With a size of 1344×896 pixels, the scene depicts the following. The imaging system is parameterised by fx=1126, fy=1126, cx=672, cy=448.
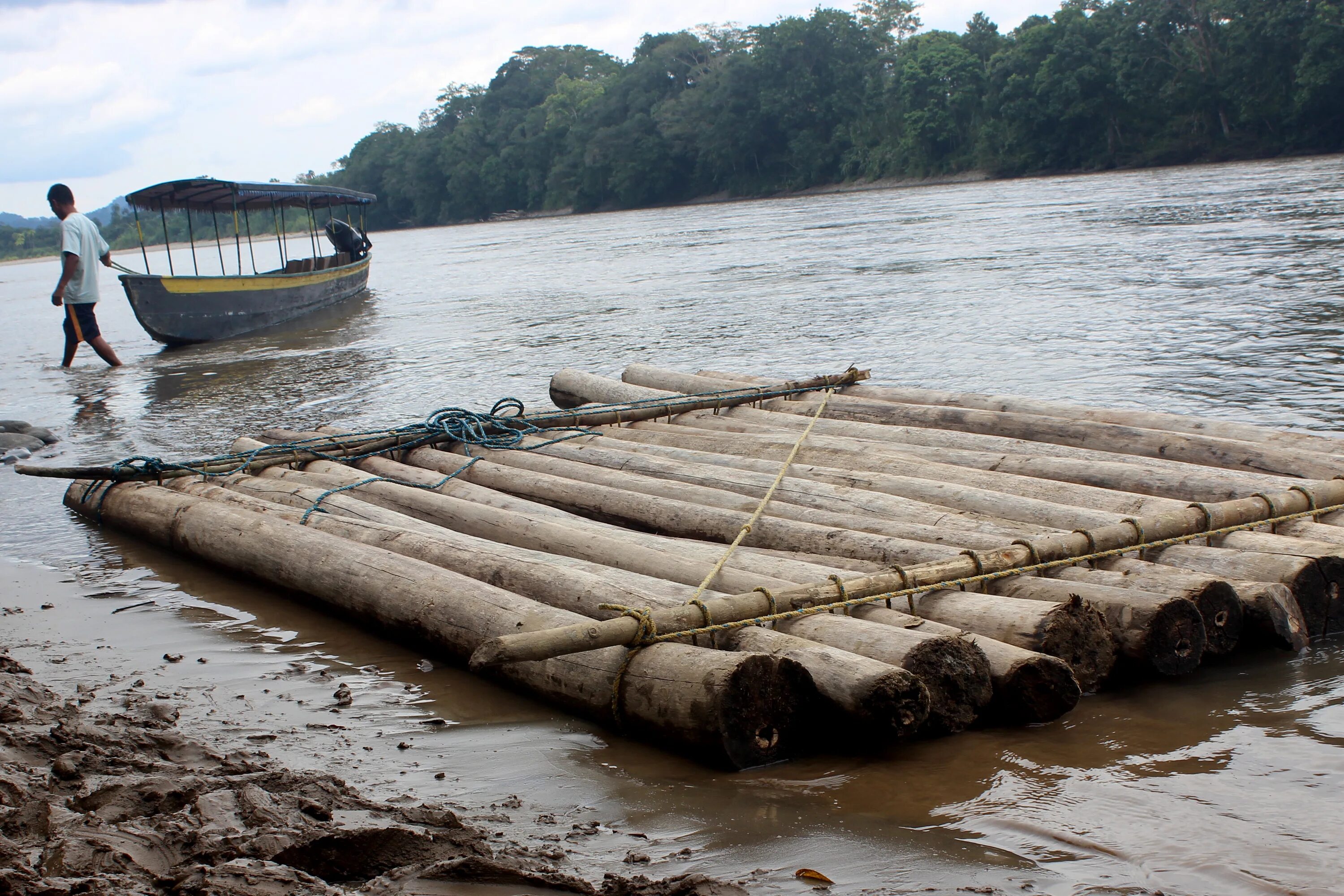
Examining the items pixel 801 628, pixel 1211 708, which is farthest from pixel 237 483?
pixel 1211 708

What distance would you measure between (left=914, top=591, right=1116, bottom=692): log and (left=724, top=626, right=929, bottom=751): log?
615mm

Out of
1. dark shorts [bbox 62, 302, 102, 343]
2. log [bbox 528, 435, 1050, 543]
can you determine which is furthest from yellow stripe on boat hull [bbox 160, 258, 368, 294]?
log [bbox 528, 435, 1050, 543]

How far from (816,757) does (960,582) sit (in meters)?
1.04

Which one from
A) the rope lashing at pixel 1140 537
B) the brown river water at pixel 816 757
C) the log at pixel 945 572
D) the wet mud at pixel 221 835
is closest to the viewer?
the wet mud at pixel 221 835

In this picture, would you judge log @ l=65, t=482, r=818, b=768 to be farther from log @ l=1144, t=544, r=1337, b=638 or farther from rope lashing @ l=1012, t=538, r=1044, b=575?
log @ l=1144, t=544, r=1337, b=638

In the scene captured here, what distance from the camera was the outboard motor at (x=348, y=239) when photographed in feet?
107

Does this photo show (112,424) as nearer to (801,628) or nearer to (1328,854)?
(801,628)

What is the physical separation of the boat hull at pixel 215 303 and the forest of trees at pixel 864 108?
48.1 m

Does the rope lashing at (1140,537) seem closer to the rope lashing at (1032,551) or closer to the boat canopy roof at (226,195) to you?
the rope lashing at (1032,551)

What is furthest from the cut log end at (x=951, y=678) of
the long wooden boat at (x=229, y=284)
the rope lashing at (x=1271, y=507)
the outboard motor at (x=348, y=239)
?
the outboard motor at (x=348, y=239)

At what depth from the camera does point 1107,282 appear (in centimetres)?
1925

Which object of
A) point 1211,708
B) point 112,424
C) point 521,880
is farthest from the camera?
point 112,424

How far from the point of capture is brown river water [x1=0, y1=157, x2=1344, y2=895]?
3.36m

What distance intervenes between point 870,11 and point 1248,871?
106621 millimetres
